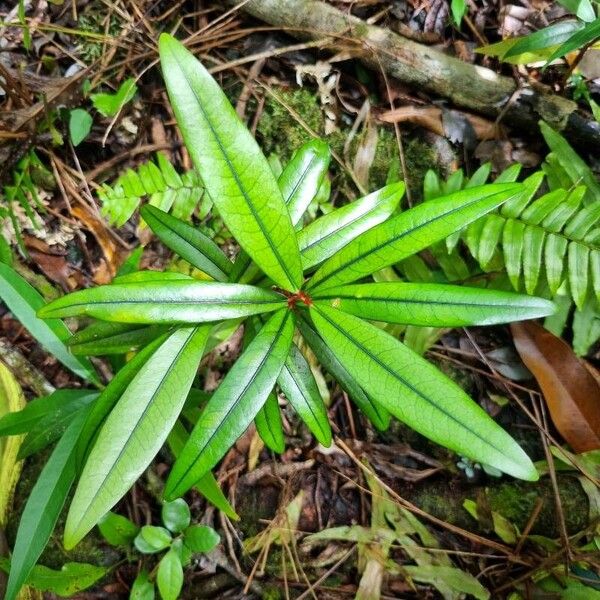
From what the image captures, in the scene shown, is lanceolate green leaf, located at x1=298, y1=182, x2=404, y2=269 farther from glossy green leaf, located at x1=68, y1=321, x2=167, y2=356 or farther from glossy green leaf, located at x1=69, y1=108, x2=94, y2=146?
glossy green leaf, located at x1=69, y1=108, x2=94, y2=146

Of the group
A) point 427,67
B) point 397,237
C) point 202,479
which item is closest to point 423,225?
point 397,237

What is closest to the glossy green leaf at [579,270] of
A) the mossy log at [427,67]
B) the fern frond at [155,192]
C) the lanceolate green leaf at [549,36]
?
the mossy log at [427,67]

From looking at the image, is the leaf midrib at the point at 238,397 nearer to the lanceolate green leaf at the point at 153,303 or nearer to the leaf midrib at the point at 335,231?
the lanceolate green leaf at the point at 153,303

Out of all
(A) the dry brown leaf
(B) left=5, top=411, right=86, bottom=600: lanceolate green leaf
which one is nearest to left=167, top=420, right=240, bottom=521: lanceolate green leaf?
(B) left=5, top=411, right=86, bottom=600: lanceolate green leaf

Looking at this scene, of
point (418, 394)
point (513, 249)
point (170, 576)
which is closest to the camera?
point (418, 394)

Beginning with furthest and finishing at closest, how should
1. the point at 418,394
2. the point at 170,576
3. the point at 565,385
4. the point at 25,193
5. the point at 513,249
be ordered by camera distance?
the point at 25,193 → the point at 565,385 → the point at 513,249 → the point at 170,576 → the point at 418,394

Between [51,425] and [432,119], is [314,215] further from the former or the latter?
[51,425]
